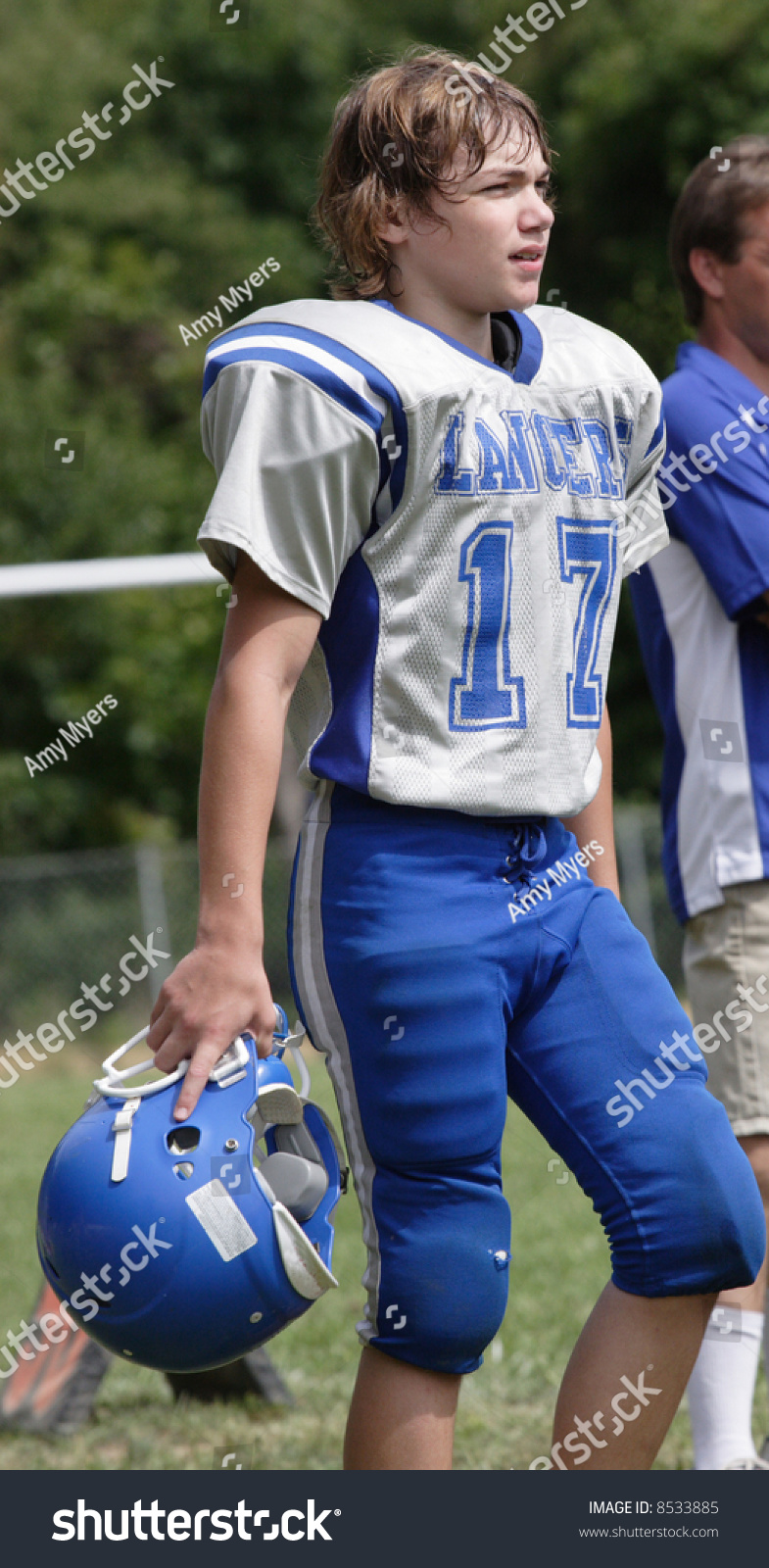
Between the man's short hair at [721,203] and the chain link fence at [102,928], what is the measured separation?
943cm

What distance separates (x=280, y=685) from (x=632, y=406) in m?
0.61

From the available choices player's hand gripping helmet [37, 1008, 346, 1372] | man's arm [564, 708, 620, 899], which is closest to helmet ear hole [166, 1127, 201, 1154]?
player's hand gripping helmet [37, 1008, 346, 1372]

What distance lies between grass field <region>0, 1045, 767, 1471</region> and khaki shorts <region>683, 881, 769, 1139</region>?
31cm

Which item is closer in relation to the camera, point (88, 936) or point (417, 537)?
point (417, 537)

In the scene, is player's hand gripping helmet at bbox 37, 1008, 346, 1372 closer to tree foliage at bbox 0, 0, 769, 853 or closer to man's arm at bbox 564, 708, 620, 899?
man's arm at bbox 564, 708, 620, 899

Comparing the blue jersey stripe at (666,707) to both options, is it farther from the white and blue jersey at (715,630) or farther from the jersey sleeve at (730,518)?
the jersey sleeve at (730,518)

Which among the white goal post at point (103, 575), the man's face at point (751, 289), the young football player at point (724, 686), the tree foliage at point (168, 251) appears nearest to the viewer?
the young football player at point (724, 686)

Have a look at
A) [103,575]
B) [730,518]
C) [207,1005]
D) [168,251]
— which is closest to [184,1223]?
[207,1005]

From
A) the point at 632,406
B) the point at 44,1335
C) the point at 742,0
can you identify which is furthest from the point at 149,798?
the point at 632,406

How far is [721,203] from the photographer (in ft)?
9.22

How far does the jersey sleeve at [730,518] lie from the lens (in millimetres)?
2637

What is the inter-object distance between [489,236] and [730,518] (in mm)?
869

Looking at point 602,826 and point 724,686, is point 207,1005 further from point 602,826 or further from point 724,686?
point 724,686

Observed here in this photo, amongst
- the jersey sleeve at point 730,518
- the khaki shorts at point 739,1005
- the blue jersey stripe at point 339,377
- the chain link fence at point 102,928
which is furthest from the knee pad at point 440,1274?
the chain link fence at point 102,928
